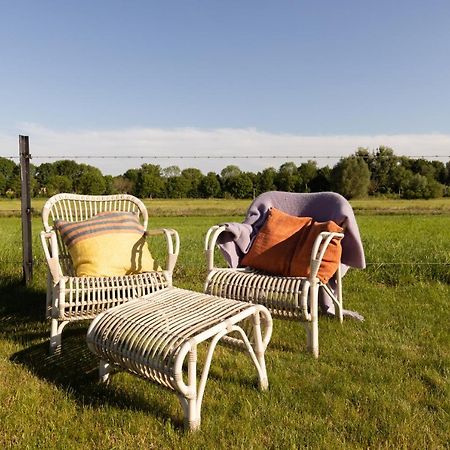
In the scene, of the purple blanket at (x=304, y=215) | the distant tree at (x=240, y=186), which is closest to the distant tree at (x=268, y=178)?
the distant tree at (x=240, y=186)

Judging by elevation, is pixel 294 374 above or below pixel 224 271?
below

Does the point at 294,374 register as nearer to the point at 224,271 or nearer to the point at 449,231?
the point at 224,271

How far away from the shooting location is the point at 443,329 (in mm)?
3006

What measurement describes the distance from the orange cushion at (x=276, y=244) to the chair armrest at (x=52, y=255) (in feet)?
4.44

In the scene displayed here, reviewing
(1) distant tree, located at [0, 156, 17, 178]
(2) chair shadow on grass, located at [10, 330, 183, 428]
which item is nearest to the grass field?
(2) chair shadow on grass, located at [10, 330, 183, 428]

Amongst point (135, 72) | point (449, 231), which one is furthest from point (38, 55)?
point (449, 231)

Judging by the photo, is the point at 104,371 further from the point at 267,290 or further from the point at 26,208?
the point at 26,208

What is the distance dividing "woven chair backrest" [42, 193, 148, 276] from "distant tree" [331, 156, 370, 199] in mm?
3467

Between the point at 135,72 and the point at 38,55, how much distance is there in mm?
1827

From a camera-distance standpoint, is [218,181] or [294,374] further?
[218,181]

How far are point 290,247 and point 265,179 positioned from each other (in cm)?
423

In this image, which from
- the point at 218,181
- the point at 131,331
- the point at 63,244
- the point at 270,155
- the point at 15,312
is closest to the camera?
the point at 131,331

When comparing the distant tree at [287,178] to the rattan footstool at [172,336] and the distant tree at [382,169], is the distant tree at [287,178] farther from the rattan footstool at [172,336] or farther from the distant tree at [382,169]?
the rattan footstool at [172,336]

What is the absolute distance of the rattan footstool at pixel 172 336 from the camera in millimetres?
1699
